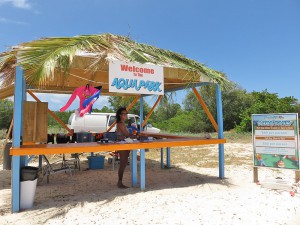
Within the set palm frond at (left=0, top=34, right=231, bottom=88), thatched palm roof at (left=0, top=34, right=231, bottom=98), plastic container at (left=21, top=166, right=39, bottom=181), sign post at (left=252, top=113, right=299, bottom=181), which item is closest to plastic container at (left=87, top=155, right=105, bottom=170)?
thatched palm roof at (left=0, top=34, right=231, bottom=98)

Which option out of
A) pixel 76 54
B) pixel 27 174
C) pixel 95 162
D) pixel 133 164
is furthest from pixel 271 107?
pixel 27 174

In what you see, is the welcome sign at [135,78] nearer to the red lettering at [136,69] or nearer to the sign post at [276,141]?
the red lettering at [136,69]

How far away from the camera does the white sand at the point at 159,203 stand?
4.33 meters

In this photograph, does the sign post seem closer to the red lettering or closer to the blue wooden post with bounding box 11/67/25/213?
the red lettering

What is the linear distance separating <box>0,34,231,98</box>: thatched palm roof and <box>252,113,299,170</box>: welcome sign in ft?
5.13

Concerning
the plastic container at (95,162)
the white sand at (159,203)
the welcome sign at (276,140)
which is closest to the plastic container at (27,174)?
the white sand at (159,203)

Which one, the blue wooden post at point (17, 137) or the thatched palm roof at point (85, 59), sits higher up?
the thatched palm roof at point (85, 59)

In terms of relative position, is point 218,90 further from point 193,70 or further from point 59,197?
point 59,197

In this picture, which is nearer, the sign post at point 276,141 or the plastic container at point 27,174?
the plastic container at point 27,174

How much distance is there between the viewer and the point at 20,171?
4922mm

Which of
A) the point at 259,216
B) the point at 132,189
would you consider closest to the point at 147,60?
the point at 132,189

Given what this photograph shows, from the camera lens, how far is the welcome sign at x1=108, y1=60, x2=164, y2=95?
5.66 m

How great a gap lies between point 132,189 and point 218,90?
3.56 meters

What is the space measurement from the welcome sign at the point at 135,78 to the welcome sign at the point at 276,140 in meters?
2.79
